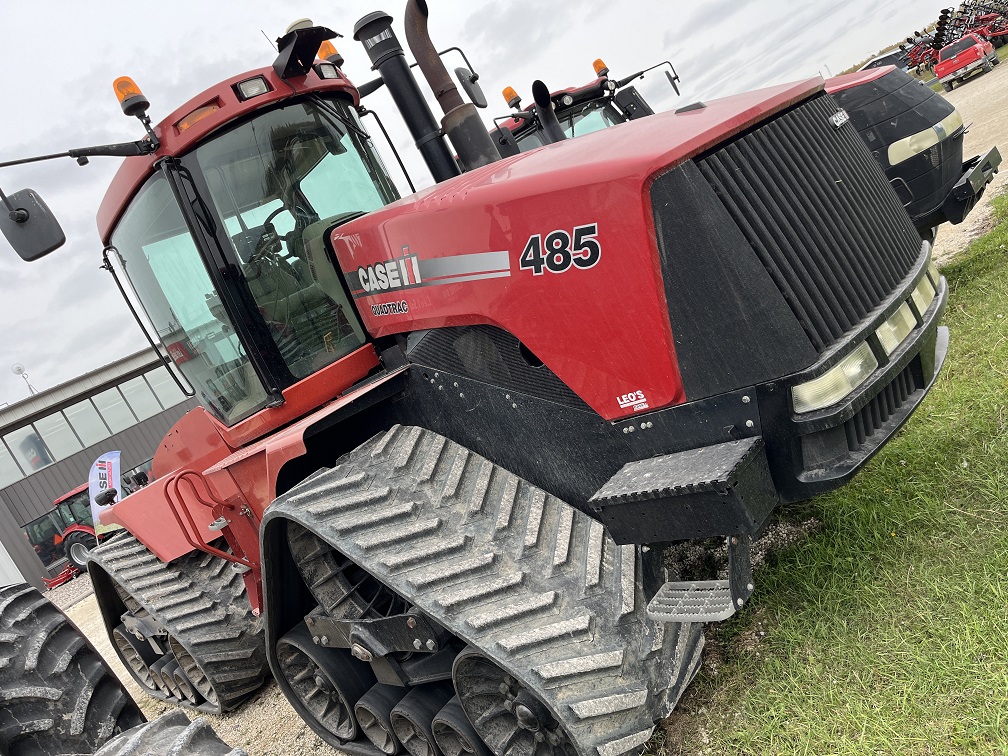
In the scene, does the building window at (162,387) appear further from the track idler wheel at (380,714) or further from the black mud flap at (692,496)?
the black mud flap at (692,496)

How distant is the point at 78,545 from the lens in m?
18.5

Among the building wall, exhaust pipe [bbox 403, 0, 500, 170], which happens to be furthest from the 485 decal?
the building wall

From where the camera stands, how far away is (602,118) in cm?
848

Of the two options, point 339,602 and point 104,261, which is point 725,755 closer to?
point 339,602

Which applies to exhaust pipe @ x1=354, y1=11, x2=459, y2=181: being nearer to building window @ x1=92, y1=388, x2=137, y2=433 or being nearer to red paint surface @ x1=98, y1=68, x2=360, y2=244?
red paint surface @ x1=98, y1=68, x2=360, y2=244

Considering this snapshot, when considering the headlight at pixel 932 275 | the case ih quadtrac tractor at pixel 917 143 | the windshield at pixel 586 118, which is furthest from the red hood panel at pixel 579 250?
the windshield at pixel 586 118

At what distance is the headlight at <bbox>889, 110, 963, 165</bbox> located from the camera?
581 cm

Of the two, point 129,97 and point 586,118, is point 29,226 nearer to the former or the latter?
point 129,97

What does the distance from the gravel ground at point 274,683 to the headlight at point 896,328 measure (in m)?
1.17

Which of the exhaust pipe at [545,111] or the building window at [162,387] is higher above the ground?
the exhaust pipe at [545,111]

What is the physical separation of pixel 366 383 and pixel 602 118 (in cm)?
571

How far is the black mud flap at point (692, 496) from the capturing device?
7.77 feet

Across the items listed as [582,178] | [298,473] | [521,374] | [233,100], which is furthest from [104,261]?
[582,178]

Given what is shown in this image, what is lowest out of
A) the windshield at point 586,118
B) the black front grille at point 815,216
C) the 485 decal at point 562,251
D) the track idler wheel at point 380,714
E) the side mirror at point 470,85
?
the track idler wheel at point 380,714
